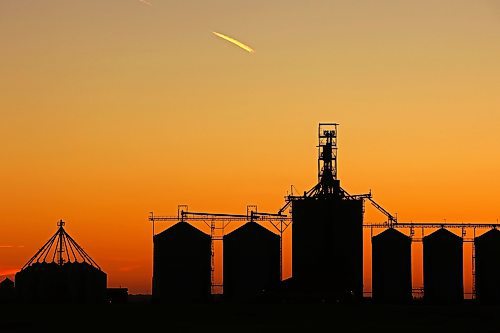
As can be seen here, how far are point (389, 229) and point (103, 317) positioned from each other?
67930 millimetres

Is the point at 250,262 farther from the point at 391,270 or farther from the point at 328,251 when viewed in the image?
the point at 391,270

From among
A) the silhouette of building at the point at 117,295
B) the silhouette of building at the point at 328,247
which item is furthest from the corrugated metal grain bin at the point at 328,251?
the silhouette of building at the point at 117,295

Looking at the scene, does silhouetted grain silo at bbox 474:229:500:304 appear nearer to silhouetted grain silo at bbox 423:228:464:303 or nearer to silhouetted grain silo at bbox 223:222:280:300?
silhouetted grain silo at bbox 423:228:464:303

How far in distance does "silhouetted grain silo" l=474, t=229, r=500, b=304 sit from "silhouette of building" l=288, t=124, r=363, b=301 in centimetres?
2176

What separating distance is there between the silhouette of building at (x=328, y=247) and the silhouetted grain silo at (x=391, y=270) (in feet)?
26.9

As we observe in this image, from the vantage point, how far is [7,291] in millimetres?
164250

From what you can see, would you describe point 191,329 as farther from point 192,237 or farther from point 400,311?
point 192,237

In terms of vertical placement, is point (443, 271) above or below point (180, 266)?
below

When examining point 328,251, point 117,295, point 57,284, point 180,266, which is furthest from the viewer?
point 117,295

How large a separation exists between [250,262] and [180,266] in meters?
9.69

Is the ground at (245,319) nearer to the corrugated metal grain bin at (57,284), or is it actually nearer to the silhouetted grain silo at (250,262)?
the corrugated metal grain bin at (57,284)

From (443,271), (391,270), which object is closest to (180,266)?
(391,270)

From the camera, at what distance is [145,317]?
108062 mm

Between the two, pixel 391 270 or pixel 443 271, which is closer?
pixel 391 270
